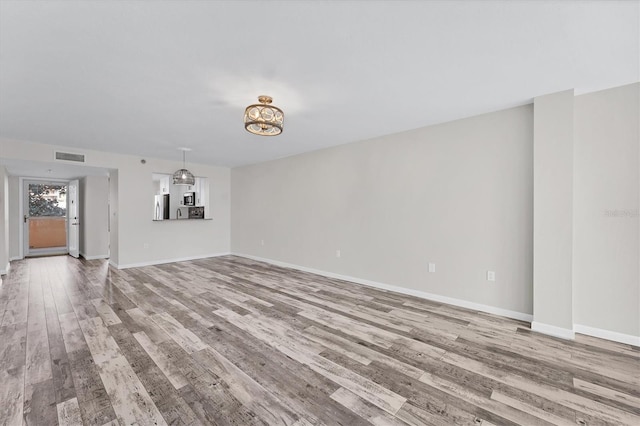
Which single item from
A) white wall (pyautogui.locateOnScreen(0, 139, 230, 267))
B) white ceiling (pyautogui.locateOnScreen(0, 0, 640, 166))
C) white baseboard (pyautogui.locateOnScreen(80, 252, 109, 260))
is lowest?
white baseboard (pyautogui.locateOnScreen(80, 252, 109, 260))

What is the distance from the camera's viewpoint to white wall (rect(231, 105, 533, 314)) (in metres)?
3.11

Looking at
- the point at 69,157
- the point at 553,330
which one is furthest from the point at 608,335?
the point at 69,157

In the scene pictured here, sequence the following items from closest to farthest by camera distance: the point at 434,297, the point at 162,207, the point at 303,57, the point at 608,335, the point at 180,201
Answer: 1. the point at 303,57
2. the point at 608,335
3. the point at 434,297
4. the point at 180,201
5. the point at 162,207

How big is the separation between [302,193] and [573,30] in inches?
169

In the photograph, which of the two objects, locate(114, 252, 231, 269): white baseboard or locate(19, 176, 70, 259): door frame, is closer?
locate(114, 252, 231, 269): white baseboard

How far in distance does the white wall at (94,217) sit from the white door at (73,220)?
0.36ft

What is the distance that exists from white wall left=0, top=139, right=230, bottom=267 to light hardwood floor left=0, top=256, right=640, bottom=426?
6.88 feet

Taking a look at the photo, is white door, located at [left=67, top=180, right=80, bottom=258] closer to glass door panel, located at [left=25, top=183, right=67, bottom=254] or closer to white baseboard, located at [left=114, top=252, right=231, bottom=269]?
glass door panel, located at [left=25, top=183, right=67, bottom=254]

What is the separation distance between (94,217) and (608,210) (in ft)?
32.4

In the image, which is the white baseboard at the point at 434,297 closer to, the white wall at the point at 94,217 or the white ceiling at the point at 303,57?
the white ceiling at the point at 303,57

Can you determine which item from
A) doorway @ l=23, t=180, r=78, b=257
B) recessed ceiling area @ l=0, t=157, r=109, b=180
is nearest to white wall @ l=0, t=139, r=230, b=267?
recessed ceiling area @ l=0, t=157, r=109, b=180

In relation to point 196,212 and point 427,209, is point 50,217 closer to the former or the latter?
point 196,212

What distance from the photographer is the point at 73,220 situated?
720 cm

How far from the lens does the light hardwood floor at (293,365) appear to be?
1.63 m
